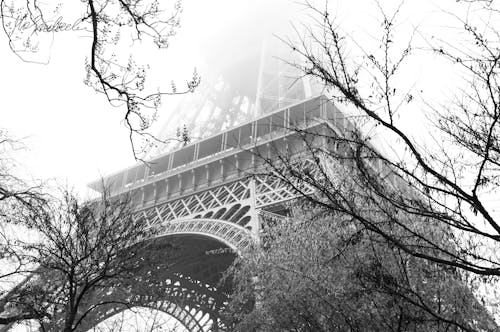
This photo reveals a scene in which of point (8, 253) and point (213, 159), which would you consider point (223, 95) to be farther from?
point (8, 253)

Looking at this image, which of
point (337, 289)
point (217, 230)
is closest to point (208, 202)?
point (217, 230)

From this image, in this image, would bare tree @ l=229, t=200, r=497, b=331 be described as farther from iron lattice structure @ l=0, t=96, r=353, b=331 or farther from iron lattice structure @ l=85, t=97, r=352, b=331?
iron lattice structure @ l=0, t=96, r=353, b=331

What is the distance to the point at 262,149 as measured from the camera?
22.0m

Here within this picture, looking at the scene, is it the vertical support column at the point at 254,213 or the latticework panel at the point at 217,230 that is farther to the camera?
the vertical support column at the point at 254,213

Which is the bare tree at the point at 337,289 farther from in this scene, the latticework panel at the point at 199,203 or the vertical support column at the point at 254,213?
the latticework panel at the point at 199,203

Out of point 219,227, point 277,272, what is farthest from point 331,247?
point 219,227

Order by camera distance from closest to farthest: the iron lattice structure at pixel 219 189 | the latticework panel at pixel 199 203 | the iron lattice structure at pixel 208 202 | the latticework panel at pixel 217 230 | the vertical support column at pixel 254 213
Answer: the latticework panel at pixel 217 230
the vertical support column at pixel 254 213
the iron lattice structure at pixel 219 189
the iron lattice structure at pixel 208 202
the latticework panel at pixel 199 203

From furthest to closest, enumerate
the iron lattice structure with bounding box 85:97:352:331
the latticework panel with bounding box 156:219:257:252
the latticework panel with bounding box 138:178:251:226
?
the latticework panel with bounding box 138:178:251:226 → the iron lattice structure with bounding box 85:97:352:331 → the latticework panel with bounding box 156:219:257:252

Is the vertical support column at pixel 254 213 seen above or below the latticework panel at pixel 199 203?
below

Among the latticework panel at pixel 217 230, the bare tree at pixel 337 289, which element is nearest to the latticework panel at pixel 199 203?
the latticework panel at pixel 217 230

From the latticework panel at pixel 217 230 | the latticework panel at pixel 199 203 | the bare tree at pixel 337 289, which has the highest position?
the latticework panel at pixel 199 203

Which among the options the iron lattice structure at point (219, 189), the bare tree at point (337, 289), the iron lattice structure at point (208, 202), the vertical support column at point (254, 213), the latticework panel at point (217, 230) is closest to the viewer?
the bare tree at point (337, 289)

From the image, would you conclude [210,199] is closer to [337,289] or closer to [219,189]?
[219,189]

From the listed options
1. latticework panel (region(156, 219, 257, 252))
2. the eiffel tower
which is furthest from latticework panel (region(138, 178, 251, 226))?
latticework panel (region(156, 219, 257, 252))
